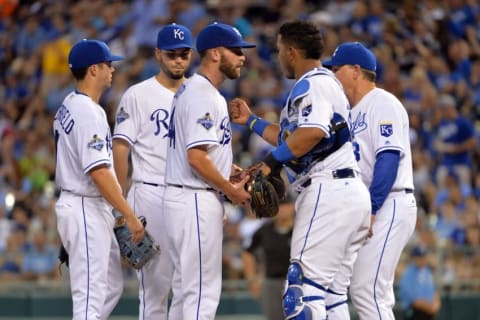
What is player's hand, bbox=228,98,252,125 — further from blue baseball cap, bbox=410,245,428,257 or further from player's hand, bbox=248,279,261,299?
player's hand, bbox=248,279,261,299

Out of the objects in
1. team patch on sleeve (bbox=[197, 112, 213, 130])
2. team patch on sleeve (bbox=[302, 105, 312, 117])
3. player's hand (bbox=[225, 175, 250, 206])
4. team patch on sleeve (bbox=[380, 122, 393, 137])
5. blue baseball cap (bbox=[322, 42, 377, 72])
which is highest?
blue baseball cap (bbox=[322, 42, 377, 72])

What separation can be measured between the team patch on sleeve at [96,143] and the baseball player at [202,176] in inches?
19.8

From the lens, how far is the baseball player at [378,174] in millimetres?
8109

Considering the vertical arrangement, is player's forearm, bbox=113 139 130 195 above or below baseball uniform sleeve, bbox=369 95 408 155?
below

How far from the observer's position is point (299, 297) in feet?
23.6

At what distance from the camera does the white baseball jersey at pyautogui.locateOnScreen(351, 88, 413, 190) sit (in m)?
8.34

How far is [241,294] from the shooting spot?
13.4 meters

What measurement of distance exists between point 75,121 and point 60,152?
0.92ft

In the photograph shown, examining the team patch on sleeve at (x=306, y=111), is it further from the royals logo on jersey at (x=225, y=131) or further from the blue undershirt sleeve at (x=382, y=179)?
the blue undershirt sleeve at (x=382, y=179)

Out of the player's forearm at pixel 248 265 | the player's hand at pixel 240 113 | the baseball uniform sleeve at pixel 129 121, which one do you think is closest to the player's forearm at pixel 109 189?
the baseball uniform sleeve at pixel 129 121

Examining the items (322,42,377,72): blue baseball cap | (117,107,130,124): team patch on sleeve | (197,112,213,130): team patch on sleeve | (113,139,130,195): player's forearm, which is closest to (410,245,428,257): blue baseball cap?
(322,42,377,72): blue baseball cap

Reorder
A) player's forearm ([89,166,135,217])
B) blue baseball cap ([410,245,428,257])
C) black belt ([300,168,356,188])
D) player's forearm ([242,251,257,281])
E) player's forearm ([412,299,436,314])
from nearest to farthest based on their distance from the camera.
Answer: black belt ([300,168,356,188]), player's forearm ([89,166,135,217]), player's forearm ([412,299,436,314]), blue baseball cap ([410,245,428,257]), player's forearm ([242,251,257,281])

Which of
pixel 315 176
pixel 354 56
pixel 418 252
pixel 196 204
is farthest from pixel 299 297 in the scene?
pixel 418 252

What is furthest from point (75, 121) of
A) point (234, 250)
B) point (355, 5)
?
point (355, 5)
